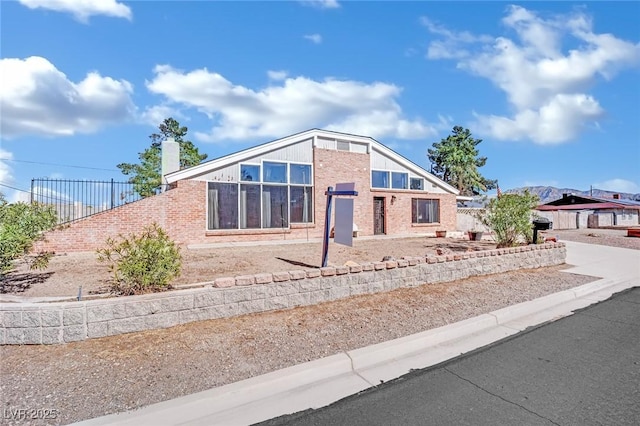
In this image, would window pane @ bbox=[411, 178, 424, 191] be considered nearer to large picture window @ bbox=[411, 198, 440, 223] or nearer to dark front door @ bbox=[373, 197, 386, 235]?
large picture window @ bbox=[411, 198, 440, 223]

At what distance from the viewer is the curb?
105 inches

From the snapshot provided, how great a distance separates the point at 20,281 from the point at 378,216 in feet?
48.5

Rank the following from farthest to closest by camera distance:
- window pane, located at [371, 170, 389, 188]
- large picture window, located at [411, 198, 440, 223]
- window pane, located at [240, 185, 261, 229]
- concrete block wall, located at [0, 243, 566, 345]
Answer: large picture window, located at [411, 198, 440, 223]
window pane, located at [371, 170, 389, 188]
window pane, located at [240, 185, 261, 229]
concrete block wall, located at [0, 243, 566, 345]

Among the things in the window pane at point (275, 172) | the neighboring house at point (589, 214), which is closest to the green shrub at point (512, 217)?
the window pane at point (275, 172)

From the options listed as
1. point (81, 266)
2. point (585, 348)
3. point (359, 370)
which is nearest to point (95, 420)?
point (359, 370)

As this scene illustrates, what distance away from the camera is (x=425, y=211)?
64.5ft

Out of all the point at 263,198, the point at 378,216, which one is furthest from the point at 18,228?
the point at 378,216

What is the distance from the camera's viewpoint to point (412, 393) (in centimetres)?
304

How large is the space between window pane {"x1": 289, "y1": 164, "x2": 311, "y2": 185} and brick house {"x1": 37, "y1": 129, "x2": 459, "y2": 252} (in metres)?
0.05

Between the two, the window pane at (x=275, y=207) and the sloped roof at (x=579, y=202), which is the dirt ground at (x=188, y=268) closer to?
the window pane at (x=275, y=207)

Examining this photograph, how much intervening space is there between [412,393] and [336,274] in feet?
8.87

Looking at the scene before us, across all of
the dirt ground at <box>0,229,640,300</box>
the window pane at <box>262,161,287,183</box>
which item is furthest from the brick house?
the dirt ground at <box>0,229,640,300</box>

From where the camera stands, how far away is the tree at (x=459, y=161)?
37406 millimetres

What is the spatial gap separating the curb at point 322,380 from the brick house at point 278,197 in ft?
35.4
